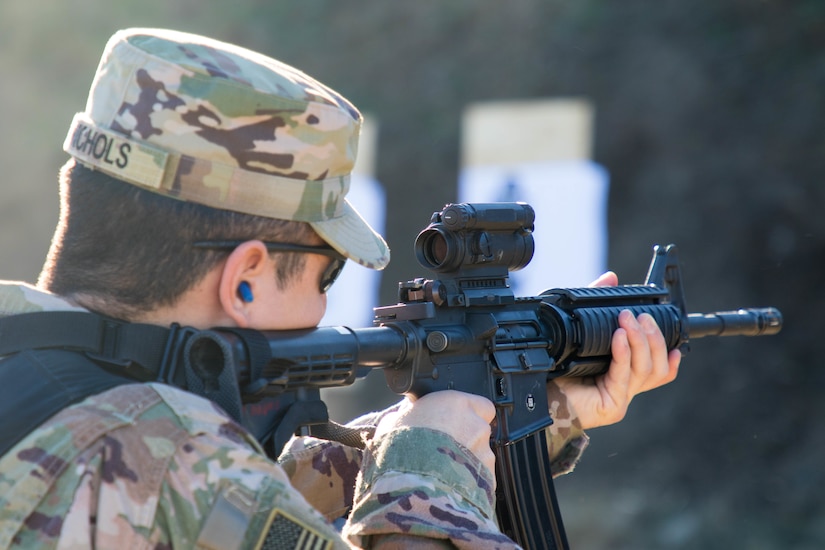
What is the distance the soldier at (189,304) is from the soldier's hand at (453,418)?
11 millimetres

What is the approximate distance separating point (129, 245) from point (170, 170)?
18cm

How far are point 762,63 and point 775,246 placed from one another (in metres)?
1.70

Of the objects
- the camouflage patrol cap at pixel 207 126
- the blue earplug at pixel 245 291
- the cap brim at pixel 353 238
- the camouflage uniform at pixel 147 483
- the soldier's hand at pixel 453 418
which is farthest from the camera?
the soldier's hand at pixel 453 418

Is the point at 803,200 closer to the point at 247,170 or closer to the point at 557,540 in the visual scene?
the point at 557,540

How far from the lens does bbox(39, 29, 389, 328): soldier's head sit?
202 cm

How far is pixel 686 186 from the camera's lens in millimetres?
8508

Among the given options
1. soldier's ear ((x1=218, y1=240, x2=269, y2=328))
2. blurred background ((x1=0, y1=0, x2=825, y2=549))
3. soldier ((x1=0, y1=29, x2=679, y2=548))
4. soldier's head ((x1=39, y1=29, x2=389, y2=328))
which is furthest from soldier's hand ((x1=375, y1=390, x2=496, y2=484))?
blurred background ((x1=0, y1=0, x2=825, y2=549))

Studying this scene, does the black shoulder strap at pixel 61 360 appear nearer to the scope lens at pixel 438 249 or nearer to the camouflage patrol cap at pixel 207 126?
the camouflage patrol cap at pixel 207 126

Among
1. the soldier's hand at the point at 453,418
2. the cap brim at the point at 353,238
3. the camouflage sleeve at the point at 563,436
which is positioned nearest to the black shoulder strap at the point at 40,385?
the cap brim at the point at 353,238

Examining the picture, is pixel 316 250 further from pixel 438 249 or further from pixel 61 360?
pixel 438 249

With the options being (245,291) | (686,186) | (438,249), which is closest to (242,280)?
(245,291)

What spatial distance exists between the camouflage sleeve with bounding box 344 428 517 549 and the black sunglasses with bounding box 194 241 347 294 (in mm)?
457

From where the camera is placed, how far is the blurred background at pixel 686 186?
7.66 meters

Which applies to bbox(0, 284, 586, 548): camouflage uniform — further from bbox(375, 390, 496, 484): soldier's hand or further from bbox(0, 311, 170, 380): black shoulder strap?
bbox(375, 390, 496, 484): soldier's hand
